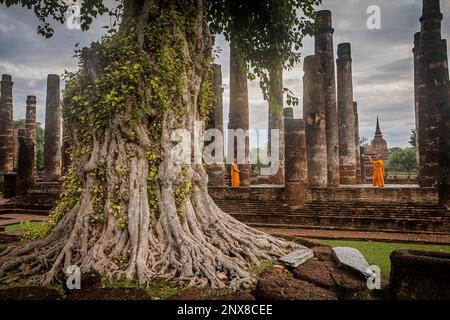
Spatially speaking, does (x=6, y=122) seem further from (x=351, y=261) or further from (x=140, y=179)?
(x=351, y=261)

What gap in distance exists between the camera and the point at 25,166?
15133 mm

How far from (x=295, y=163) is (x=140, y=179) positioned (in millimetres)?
7177

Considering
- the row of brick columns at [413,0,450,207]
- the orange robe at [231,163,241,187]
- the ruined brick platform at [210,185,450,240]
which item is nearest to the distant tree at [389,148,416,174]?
the row of brick columns at [413,0,450,207]

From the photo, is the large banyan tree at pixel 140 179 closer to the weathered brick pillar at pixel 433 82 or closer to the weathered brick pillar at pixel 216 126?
the weathered brick pillar at pixel 216 126

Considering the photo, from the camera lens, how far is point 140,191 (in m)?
4.42

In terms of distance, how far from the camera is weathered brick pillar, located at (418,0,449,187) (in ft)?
39.0

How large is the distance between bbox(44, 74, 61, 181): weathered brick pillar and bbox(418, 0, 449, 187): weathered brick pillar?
731 inches

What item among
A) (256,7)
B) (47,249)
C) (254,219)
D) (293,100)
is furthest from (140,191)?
(254,219)

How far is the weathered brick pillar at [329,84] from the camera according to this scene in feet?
50.6

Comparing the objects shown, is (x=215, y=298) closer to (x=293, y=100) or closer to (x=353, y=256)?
(x=353, y=256)

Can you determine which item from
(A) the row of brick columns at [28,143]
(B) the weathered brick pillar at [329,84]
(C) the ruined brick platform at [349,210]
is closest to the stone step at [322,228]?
(C) the ruined brick platform at [349,210]

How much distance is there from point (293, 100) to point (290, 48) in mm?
1339

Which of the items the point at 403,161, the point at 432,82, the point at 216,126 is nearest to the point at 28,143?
the point at 216,126

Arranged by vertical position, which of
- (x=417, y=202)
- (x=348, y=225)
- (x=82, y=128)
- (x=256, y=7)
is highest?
(x=256, y=7)
